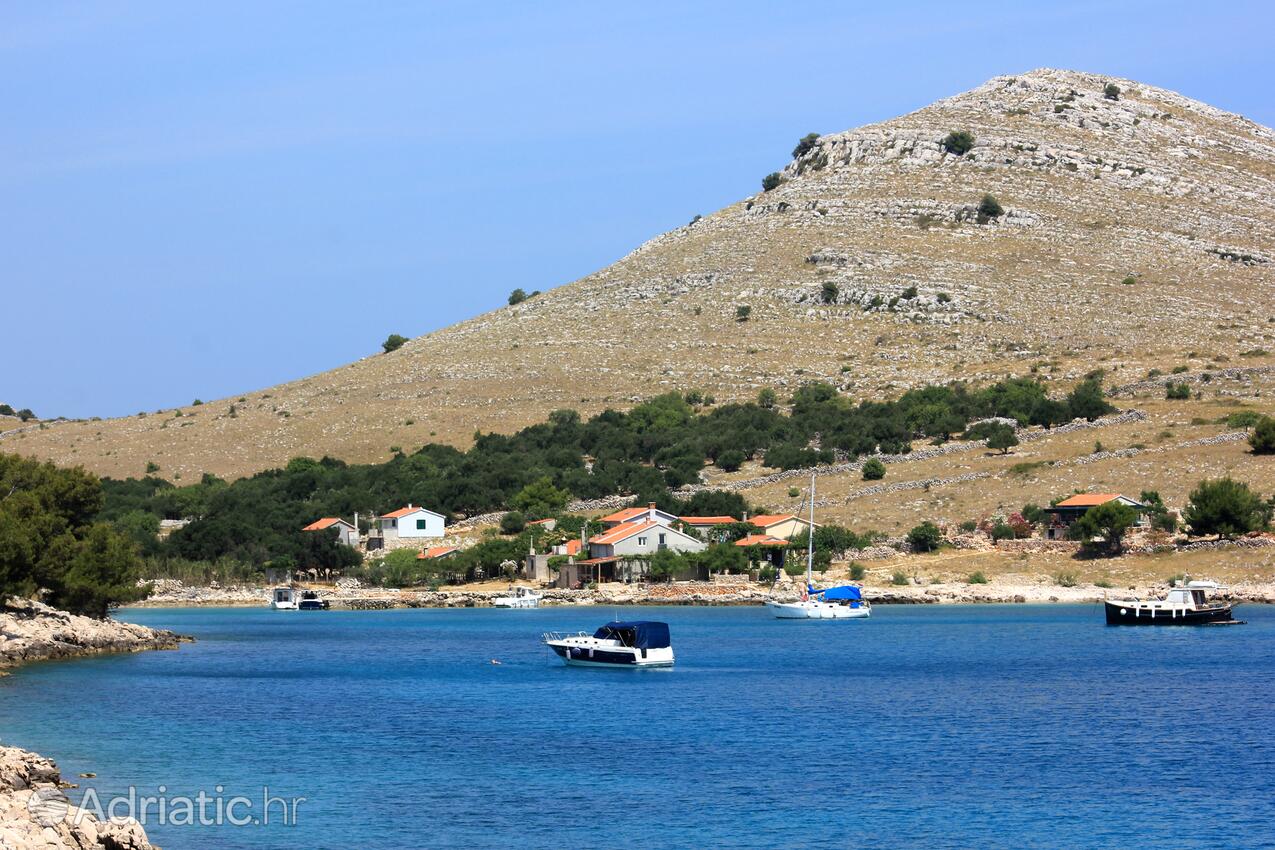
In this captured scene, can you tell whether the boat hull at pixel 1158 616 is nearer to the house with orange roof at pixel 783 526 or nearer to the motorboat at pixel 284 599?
the house with orange roof at pixel 783 526

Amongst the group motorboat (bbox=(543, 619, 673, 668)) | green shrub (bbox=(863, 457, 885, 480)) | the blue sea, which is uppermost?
green shrub (bbox=(863, 457, 885, 480))

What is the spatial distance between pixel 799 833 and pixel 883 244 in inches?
4409

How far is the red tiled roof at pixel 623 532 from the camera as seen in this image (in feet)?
273

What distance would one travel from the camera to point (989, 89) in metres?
161

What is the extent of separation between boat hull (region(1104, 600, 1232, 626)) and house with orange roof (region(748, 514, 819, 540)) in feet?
69.5

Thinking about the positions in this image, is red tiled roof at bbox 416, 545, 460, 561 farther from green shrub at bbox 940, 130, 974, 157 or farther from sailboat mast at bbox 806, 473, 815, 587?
green shrub at bbox 940, 130, 974, 157

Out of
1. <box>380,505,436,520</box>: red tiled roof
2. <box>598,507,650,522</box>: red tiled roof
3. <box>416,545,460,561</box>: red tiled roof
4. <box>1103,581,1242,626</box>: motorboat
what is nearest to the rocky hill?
<box>380,505,436,520</box>: red tiled roof

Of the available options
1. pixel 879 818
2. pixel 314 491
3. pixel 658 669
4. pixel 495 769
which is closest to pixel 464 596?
pixel 314 491

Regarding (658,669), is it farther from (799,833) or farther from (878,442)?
(878,442)

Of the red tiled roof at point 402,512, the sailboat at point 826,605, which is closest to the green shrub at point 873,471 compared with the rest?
the sailboat at point 826,605

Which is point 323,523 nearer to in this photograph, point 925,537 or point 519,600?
point 519,600

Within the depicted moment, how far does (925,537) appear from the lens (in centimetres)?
8150

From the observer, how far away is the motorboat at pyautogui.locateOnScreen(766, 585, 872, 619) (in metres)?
70.8

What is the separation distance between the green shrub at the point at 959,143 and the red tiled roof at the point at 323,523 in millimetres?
74366
